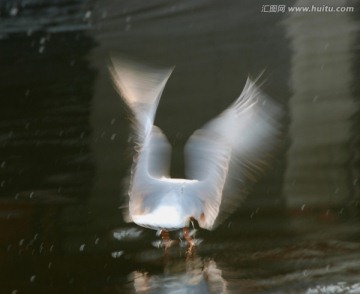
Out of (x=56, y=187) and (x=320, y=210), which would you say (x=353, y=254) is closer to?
(x=320, y=210)

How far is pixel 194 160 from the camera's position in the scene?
12.5 ft

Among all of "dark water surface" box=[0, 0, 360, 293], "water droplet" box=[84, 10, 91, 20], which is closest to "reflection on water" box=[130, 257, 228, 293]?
"dark water surface" box=[0, 0, 360, 293]

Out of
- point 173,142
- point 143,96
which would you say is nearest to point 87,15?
point 173,142

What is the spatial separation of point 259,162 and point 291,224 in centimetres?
44

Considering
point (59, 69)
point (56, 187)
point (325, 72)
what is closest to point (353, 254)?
point (56, 187)

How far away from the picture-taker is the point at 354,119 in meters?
5.83

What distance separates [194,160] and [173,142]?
1.96 m

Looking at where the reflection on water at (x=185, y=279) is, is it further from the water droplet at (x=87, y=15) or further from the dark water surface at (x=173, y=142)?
the water droplet at (x=87, y=15)

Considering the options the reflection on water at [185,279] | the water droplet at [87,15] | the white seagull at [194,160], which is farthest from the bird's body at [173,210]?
the water droplet at [87,15]

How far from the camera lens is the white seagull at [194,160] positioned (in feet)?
11.9

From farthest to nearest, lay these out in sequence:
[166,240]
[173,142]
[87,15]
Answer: [87,15]
[173,142]
[166,240]

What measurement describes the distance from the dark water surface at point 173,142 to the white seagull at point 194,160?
0.94 feet

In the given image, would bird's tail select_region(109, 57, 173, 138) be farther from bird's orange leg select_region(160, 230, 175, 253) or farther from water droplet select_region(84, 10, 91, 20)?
water droplet select_region(84, 10, 91, 20)

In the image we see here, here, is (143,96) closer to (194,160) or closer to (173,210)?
(194,160)
